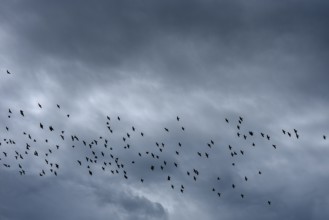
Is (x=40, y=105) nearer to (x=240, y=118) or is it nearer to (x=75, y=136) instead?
(x=75, y=136)

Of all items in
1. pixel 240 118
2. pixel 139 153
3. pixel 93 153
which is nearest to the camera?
pixel 240 118

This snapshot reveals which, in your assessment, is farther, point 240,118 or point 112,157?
point 112,157

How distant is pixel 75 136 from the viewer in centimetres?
7756

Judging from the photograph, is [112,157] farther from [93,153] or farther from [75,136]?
[75,136]

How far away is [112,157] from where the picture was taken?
278ft

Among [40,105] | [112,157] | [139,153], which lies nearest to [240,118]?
[139,153]

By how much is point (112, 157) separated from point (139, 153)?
8.15 meters

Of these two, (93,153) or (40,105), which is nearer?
(40,105)

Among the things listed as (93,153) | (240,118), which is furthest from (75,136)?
(240,118)

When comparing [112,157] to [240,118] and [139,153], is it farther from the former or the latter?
[240,118]

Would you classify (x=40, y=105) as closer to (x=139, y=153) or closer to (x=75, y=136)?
(x=75, y=136)

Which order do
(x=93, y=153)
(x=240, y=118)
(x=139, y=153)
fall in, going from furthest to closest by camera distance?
1. (x=93, y=153)
2. (x=139, y=153)
3. (x=240, y=118)

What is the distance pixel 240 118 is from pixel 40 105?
117ft

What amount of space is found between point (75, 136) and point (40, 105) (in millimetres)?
8463
